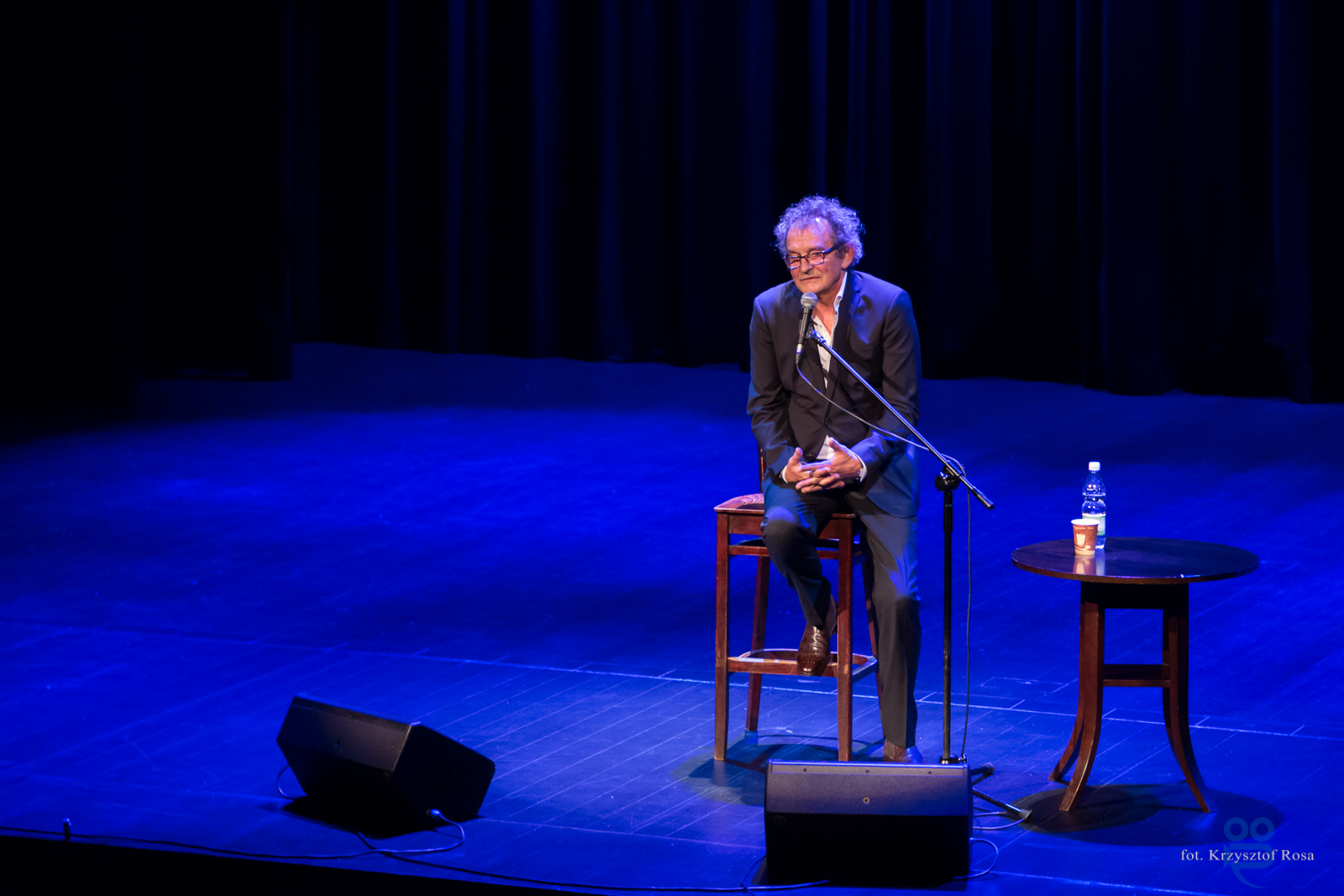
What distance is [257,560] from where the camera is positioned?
5.58 meters

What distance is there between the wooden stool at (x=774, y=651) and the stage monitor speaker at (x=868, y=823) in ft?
1.87

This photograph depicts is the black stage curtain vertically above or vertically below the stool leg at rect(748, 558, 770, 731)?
above

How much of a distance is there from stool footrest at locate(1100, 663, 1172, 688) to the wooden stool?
51 centimetres

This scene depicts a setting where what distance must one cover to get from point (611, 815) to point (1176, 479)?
12.6ft

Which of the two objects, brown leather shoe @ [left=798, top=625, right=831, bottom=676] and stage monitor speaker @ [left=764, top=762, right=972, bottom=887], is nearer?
stage monitor speaker @ [left=764, top=762, right=972, bottom=887]

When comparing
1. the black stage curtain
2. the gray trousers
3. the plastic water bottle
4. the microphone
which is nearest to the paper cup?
the plastic water bottle

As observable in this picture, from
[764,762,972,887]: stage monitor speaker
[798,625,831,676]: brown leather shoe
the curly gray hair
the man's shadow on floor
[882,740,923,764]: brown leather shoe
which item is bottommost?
the man's shadow on floor

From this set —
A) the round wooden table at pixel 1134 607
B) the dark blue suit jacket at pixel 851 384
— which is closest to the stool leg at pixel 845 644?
the dark blue suit jacket at pixel 851 384

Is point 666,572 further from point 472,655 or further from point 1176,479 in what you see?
point 1176,479

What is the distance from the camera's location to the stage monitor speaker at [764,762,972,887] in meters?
2.86

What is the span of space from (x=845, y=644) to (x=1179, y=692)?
66 centimetres

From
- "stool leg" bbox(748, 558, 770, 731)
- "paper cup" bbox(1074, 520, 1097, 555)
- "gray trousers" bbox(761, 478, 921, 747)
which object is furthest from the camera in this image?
"stool leg" bbox(748, 558, 770, 731)

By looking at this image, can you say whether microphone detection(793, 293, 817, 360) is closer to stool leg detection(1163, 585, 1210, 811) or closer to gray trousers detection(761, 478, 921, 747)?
gray trousers detection(761, 478, 921, 747)

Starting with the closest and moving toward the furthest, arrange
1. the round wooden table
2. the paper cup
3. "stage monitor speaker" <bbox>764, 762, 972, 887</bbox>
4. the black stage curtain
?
"stage monitor speaker" <bbox>764, 762, 972, 887</bbox> < the round wooden table < the paper cup < the black stage curtain
